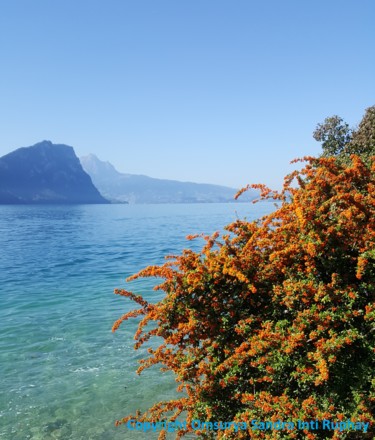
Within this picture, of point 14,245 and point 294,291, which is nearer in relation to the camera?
point 294,291

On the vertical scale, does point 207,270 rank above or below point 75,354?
above

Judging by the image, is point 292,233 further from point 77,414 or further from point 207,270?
point 77,414

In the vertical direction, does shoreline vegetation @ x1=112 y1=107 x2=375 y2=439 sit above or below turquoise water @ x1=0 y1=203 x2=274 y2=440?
above

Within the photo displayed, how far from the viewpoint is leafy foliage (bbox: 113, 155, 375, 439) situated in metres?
5.86

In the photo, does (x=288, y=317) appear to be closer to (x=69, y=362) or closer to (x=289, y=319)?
(x=289, y=319)

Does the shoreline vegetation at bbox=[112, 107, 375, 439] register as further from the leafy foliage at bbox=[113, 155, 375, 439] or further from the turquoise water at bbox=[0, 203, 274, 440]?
the turquoise water at bbox=[0, 203, 274, 440]

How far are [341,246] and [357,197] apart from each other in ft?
3.54

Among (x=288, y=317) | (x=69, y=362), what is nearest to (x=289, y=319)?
(x=288, y=317)

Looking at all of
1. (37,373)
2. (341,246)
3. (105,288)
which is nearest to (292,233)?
(341,246)

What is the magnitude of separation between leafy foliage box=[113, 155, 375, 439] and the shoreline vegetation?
0.02 metres

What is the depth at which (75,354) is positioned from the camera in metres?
13.9

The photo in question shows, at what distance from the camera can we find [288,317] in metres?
6.76

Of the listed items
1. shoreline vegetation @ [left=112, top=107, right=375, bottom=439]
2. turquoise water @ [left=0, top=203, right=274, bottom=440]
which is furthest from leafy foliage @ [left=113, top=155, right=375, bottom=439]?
turquoise water @ [left=0, top=203, right=274, bottom=440]

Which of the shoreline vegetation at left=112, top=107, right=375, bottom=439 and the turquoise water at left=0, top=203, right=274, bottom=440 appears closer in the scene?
the shoreline vegetation at left=112, top=107, right=375, bottom=439
